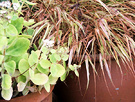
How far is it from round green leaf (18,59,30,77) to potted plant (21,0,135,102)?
0.86 ft

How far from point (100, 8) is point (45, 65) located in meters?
0.67

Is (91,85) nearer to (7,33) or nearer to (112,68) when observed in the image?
(112,68)

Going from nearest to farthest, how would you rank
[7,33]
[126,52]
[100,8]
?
[7,33], [126,52], [100,8]

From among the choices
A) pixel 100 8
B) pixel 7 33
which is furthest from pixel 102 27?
pixel 7 33

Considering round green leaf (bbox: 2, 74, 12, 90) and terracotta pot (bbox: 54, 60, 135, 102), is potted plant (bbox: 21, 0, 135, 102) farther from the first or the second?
round green leaf (bbox: 2, 74, 12, 90)

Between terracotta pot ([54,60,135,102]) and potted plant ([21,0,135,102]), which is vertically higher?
potted plant ([21,0,135,102])

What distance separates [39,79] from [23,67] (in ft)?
0.19

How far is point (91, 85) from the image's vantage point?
88 cm

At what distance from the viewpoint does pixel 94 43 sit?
33.8 inches

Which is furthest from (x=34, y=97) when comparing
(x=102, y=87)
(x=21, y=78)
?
(x=102, y=87)

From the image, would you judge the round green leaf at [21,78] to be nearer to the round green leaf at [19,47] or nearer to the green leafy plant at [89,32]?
the round green leaf at [19,47]

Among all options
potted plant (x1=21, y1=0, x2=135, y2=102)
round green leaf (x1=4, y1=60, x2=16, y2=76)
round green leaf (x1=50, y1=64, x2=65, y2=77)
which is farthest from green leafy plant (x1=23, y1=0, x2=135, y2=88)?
round green leaf (x1=4, y1=60, x2=16, y2=76)

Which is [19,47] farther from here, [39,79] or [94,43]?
[94,43]

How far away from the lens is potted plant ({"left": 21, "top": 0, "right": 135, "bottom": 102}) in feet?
2.57
